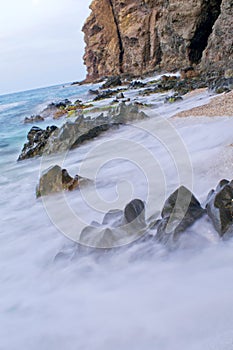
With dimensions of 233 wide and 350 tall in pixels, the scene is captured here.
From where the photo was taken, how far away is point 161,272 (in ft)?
7.34

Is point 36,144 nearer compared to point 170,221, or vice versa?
point 170,221

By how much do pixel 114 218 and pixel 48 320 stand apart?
44.2 inches

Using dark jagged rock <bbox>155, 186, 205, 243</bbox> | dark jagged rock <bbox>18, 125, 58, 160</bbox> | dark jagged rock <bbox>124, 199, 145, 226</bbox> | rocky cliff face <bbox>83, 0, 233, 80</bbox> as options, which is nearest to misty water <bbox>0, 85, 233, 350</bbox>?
dark jagged rock <bbox>155, 186, 205, 243</bbox>

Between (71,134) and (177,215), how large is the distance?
221 inches

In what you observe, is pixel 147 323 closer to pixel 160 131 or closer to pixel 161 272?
pixel 161 272

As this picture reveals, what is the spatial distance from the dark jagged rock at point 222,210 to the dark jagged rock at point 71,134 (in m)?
5.27

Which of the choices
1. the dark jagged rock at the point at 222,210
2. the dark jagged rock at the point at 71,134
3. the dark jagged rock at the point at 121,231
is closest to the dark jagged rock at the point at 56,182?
the dark jagged rock at the point at 121,231

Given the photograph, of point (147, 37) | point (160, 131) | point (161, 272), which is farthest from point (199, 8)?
point (161, 272)

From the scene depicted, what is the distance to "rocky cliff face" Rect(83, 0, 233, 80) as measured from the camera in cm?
2022

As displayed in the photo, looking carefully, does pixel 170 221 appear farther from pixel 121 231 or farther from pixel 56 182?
pixel 56 182

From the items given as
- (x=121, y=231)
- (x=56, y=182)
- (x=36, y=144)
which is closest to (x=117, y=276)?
(x=121, y=231)

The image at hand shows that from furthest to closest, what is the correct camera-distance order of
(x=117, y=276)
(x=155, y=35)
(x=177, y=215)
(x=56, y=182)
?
1. (x=155, y=35)
2. (x=56, y=182)
3. (x=177, y=215)
4. (x=117, y=276)

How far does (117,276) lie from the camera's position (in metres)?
2.31

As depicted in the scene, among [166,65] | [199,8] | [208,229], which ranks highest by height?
[199,8]
